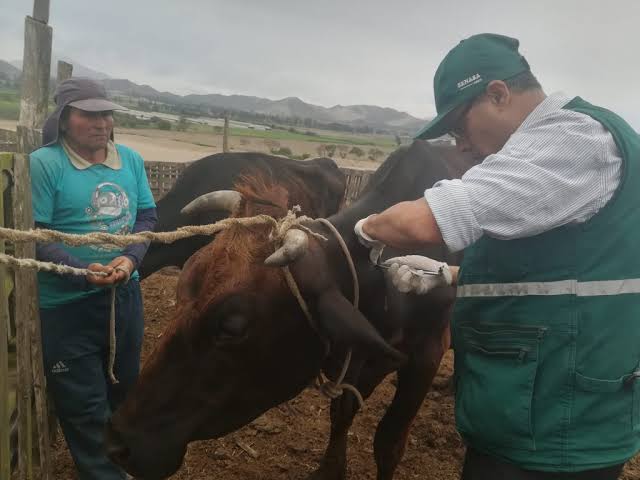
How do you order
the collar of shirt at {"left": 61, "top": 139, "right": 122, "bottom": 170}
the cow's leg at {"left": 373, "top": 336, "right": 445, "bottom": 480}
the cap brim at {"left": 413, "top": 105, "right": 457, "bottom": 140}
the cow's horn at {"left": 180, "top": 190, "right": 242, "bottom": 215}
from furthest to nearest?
the cow's leg at {"left": 373, "top": 336, "right": 445, "bottom": 480}, the collar of shirt at {"left": 61, "top": 139, "right": 122, "bottom": 170}, the cow's horn at {"left": 180, "top": 190, "right": 242, "bottom": 215}, the cap brim at {"left": 413, "top": 105, "right": 457, "bottom": 140}

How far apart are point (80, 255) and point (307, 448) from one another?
2312 mm

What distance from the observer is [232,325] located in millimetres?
2033

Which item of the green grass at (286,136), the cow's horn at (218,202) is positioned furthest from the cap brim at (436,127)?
the green grass at (286,136)

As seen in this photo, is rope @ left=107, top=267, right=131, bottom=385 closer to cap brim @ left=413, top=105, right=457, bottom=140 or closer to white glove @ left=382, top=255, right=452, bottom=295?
white glove @ left=382, top=255, right=452, bottom=295

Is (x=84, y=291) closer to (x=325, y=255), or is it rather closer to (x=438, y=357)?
(x=325, y=255)

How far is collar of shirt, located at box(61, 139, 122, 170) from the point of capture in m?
2.84

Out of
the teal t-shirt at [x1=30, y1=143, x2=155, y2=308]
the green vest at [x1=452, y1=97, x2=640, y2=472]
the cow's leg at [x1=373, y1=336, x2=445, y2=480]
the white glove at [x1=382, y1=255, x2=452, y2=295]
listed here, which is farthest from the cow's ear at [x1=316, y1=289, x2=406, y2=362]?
the teal t-shirt at [x1=30, y1=143, x2=155, y2=308]

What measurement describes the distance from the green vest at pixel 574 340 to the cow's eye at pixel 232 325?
3.16ft

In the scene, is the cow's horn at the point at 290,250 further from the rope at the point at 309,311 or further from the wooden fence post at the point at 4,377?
the wooden fence post at the point at 4,377

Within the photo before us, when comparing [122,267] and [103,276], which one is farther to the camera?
[122,267]

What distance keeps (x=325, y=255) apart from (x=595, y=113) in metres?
1.13

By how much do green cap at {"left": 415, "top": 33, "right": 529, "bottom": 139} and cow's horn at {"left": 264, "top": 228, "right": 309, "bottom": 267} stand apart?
2.25ft

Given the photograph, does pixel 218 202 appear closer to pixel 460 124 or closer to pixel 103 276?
pixel 103 276

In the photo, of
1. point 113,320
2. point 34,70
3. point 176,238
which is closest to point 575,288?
point 176,238
